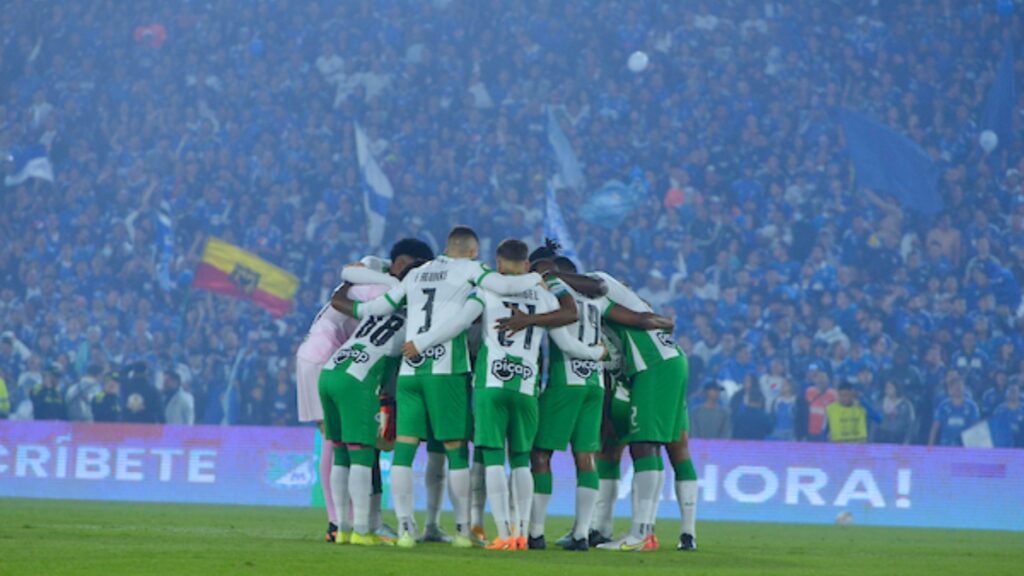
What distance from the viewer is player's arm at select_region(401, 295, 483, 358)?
1034 cm

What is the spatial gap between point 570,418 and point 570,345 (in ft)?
1.66

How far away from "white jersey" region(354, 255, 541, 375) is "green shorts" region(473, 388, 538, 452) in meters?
0.30

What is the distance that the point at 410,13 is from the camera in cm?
2873

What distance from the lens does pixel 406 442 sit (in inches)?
411

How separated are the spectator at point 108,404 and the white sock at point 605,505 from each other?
1141 centimetres

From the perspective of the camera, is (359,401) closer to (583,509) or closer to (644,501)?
(583,509)

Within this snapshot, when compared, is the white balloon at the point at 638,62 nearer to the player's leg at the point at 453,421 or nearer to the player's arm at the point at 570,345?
the player's arm at the point at 570,345

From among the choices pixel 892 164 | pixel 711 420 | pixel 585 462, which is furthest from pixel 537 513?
pixel 892 164

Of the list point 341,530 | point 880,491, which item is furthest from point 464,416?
point 880,491

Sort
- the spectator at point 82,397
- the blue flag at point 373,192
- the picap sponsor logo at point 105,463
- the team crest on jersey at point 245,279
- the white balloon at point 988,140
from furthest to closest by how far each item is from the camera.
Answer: the blue flag at point 373,192 < the white balloon at point 988,140 < the team crest on jersey at point 245,279 < the spectator at point 82,397 < the picap sponsor logo at point 105,463

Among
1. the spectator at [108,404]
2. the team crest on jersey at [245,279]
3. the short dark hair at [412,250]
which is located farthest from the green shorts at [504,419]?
the team crest on jersey at [245,279]

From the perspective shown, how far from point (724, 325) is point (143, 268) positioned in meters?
9.36

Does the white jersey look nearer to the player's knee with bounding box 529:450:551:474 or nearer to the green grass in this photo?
the player's knee with bounding box 529:450:551:474

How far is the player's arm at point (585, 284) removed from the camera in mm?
11078
